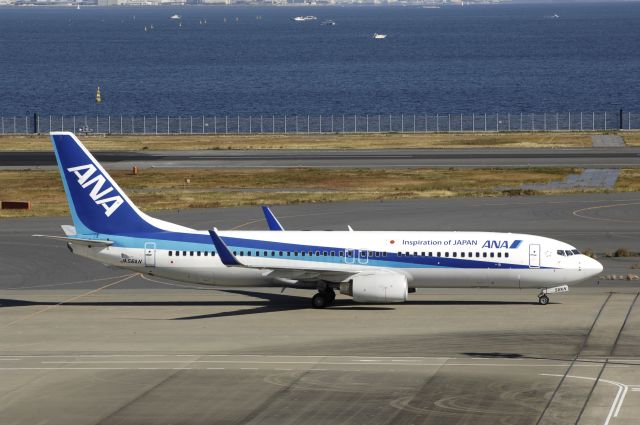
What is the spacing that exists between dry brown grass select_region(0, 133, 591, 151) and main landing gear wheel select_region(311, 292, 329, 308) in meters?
80.8

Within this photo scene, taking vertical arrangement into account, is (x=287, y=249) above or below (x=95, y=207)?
below

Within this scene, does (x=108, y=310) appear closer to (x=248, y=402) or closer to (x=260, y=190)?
(x=248, y=402)

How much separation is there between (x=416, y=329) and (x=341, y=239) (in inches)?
320

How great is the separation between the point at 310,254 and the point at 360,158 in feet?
229

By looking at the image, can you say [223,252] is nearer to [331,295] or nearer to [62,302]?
[331,295]

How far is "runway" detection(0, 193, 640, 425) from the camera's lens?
144 ft

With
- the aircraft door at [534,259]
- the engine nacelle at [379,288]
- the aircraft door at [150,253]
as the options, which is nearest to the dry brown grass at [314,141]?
the aircraft door at [534,259]

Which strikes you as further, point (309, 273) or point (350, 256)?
point (350, 256)

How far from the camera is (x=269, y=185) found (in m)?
113

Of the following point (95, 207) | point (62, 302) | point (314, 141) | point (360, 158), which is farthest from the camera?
point (314, 141)

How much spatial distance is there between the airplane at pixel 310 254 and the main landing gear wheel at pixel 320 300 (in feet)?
0.18

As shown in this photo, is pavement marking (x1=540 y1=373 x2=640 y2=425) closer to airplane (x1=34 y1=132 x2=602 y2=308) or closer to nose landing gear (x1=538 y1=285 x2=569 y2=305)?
airplane (x1=34 y1=132 x2=602 y2=308)

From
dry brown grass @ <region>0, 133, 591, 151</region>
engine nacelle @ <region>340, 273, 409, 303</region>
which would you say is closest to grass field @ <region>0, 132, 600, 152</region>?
dry brown grass @ <region>0, 133, 591, 151</region>

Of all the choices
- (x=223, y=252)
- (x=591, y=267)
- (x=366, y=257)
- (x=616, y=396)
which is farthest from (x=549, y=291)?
(x=616, y=396)
